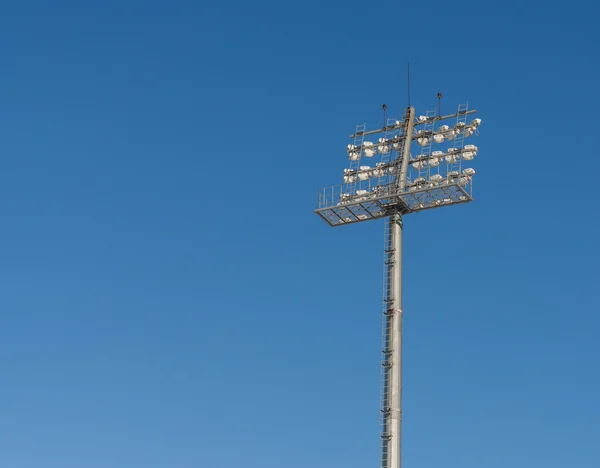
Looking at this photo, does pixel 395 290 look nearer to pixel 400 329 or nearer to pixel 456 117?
pixel 400 329

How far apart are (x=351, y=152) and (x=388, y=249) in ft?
32.5

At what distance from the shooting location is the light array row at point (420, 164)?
85.2 m

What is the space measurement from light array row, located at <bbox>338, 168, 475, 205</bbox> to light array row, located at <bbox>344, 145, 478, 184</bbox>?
5.07 feet

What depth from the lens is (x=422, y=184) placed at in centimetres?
8500

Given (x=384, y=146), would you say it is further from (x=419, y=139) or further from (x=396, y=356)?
(x=396, y=356)

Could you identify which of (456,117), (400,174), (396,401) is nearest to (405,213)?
(400,174)

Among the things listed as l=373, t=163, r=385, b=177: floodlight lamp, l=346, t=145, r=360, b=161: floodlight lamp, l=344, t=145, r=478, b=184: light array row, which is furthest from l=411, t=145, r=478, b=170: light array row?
l=346, t=145, r=360, b=161: floodlight lamp

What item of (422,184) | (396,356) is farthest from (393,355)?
(422,184)

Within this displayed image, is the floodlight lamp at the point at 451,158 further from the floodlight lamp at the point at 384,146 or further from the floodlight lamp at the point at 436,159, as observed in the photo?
the floodlight lamp at the point at 384,146

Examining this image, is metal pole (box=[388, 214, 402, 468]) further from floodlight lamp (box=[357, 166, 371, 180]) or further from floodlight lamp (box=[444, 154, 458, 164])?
floodlight lamp (box=[444, 154, 458, 164])

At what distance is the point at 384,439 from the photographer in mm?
78250

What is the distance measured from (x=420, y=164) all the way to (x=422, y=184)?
2334 millimetres

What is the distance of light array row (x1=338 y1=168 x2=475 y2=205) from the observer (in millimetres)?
83375

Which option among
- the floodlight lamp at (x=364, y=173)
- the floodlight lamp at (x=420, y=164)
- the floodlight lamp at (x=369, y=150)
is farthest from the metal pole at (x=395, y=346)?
the floodlight lamp at (x=364, y=173)
